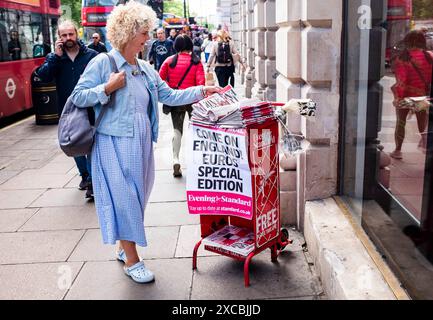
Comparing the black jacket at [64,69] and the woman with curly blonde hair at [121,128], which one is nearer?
the woman with curly blonde hair at [121,128]

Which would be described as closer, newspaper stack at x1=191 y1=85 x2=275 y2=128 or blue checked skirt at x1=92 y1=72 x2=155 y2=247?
newspaper stack at x1=191 y1=85 x2=275 y2=128

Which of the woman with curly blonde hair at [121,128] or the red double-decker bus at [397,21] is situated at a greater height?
the red double-decker bus at [397,21]

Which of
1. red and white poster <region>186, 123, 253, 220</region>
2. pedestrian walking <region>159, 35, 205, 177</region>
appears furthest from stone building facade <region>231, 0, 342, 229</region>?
pedestrian walking <region>159, 35, 205, 177</region>

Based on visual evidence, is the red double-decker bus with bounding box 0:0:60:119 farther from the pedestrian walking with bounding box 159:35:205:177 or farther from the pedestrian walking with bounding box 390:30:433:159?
the pedestrian walking with bounding box 390:30:433:159

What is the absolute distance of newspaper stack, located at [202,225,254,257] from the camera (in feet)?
12.5

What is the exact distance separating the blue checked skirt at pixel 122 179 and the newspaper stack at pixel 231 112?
419 millimetres

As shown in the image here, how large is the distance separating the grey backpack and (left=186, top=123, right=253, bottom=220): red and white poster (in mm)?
663

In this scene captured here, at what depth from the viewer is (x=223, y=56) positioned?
12.3 m

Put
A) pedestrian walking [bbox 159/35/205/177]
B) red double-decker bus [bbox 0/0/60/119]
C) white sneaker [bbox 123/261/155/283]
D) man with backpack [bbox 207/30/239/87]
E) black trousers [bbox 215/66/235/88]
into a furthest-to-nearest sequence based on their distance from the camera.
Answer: black trousers [bbox 215/66/235/88], man with backpack [bbox 207/30/239/87], red double-decker bus [bbox 0/0/60/119], pedestrian walking [bbox 159/35/205/177], white sneaker [bbox 123/261/155/283]

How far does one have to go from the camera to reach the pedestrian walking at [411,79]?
2.83 meters

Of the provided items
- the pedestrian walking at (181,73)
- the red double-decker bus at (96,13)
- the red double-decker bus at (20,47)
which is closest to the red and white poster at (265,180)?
the pedestrian walking at (181,73)

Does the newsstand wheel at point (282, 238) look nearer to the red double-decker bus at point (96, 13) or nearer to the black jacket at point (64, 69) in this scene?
the black jacket at point (64, 69)

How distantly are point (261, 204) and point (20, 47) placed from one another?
9934 millimetres
